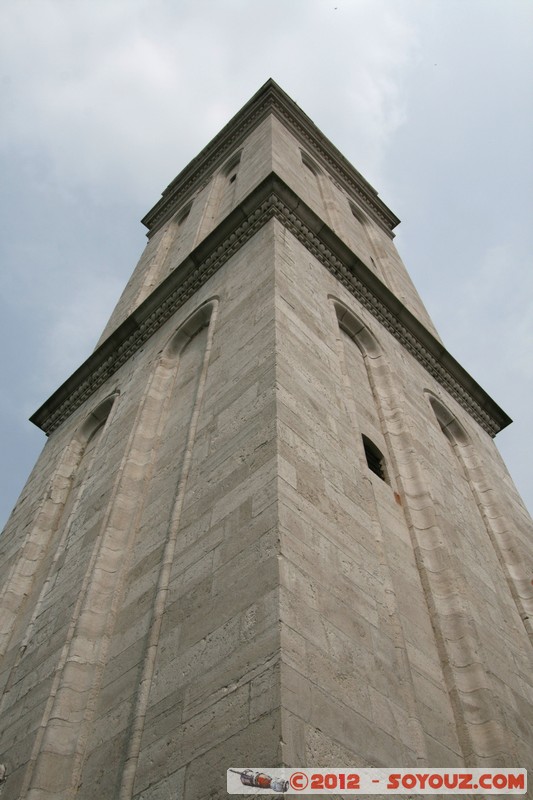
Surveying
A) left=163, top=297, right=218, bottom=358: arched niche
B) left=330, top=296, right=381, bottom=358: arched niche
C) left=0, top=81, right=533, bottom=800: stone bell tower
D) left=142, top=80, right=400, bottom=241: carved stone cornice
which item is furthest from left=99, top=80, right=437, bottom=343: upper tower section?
left=163, top=297, right=218, bottom=358: arched niche

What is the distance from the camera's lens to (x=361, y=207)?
77.8 ft

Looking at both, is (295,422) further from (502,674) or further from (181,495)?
(502,674)

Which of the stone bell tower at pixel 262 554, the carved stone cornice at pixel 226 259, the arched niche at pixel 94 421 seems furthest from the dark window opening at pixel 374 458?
the arched niche at pixel 94 421

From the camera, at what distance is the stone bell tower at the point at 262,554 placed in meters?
5.47

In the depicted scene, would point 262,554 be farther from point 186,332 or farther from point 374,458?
point 186,332

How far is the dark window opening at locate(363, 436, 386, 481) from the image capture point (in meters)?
9.79

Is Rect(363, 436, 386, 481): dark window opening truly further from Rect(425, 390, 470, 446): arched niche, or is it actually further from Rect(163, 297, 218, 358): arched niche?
Rect(425, 390, 470, 446): arched niche

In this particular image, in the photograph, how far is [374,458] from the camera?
9.95 m

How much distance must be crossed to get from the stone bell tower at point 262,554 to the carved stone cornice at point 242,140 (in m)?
9.80

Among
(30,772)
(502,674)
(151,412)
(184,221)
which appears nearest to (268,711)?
(30,772)

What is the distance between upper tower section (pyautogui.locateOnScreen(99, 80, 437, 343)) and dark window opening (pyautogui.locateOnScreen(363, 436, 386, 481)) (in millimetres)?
7751

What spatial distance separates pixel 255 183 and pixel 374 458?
907cm

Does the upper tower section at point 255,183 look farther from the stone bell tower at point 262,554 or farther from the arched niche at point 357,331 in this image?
the stone bell tower at point 262,554

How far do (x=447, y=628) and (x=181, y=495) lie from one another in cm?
317
